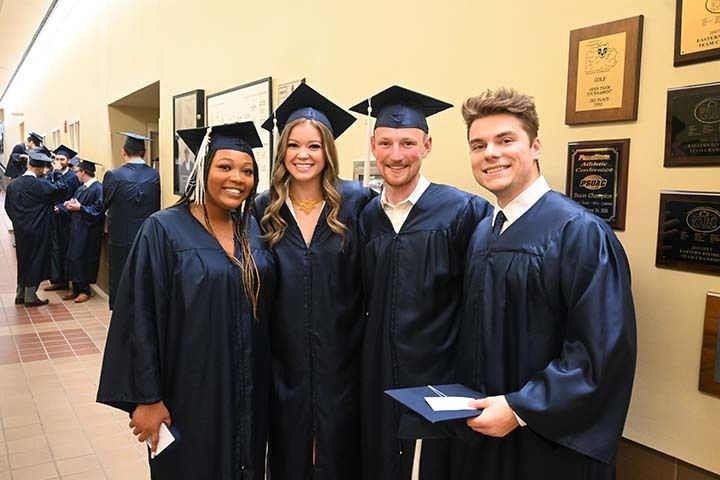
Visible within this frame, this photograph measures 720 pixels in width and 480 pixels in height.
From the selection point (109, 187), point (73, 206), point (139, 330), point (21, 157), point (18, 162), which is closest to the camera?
point (139, 330)

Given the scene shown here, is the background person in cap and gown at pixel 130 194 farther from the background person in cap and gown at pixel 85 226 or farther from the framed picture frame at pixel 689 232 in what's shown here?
the framed picture frame at pixel 689 232

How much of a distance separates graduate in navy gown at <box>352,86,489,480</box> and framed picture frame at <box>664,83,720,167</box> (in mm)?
625

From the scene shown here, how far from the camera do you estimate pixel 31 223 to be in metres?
6.84

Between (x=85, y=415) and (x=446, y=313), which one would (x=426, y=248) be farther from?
(x=85, y=415)

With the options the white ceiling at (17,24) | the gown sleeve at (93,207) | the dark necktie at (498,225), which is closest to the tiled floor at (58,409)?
the gown sleeve at (93,207)

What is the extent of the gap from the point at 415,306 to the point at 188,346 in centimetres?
78

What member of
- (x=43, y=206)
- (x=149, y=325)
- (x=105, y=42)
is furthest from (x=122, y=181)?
(x=149, y=325)

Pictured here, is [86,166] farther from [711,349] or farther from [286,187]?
[711,349]

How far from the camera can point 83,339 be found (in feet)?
18.2

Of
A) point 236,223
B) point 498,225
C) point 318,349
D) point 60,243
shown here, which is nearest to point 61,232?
point 60,243

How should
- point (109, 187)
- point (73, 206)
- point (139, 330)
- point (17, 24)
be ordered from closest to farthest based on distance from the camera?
point (139, 330) → point (109, 187) → point (73, 206) → point (17, 24)

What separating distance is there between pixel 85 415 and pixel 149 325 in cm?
242

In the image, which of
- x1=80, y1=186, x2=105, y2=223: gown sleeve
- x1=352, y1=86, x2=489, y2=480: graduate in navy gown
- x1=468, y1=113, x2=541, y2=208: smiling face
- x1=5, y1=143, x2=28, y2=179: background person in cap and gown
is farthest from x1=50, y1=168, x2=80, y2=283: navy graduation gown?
x1=468, y1=113, x2=541, y2=208: smiling face

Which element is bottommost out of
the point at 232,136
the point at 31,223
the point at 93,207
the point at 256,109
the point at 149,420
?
the point at 149,420
